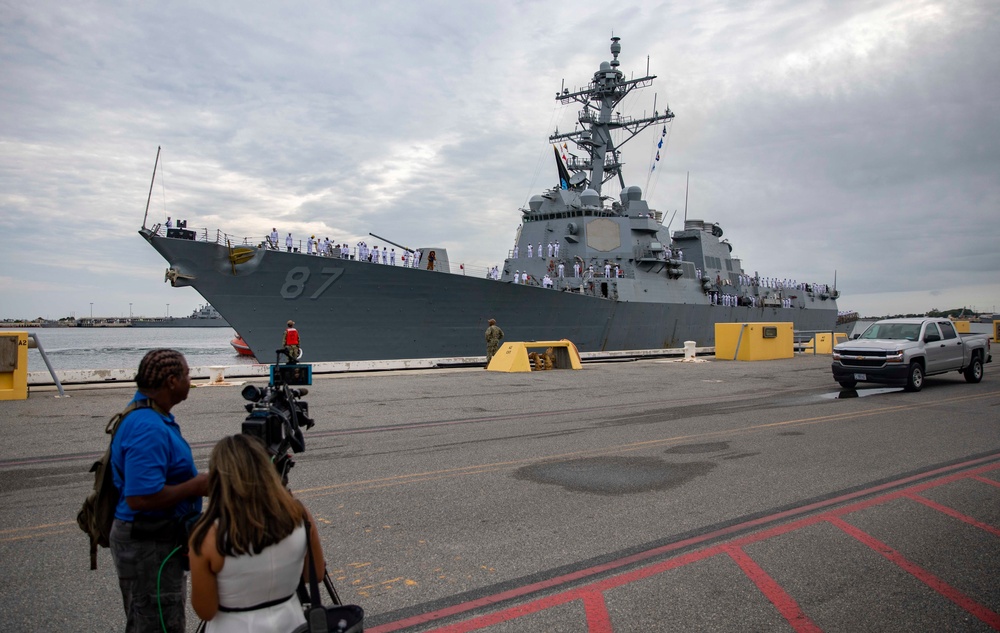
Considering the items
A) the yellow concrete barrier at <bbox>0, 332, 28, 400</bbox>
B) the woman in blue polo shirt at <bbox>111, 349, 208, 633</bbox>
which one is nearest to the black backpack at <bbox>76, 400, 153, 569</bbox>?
the woman in blue polo shirt at <bbox>111, 349, 208, 633</bbox>

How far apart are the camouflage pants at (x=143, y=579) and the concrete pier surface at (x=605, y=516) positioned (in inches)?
43.8

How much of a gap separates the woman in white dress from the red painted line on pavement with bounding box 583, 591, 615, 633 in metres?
1.64

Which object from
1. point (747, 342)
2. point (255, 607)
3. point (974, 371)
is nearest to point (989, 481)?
point (255, 607)

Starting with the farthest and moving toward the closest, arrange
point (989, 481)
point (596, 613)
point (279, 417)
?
1. point (989, 481)
2. point (596, 613)
3. point (279, 417)

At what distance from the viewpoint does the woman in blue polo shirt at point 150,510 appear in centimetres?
259

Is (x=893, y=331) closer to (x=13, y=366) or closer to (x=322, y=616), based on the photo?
(x=322, y=616)

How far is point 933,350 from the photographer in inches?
559

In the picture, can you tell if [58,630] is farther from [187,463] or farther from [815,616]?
[815,616]

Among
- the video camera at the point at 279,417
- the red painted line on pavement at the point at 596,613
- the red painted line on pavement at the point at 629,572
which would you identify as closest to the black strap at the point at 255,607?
the video camera at the point at 279,417

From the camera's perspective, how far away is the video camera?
2.94 m

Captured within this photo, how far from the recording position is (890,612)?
358 centimetres

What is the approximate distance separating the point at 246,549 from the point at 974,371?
1751cm

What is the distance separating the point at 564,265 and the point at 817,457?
22925 mm

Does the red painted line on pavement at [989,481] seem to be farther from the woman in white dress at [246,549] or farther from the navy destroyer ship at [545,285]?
the navy destroyer ship at [545,285]
